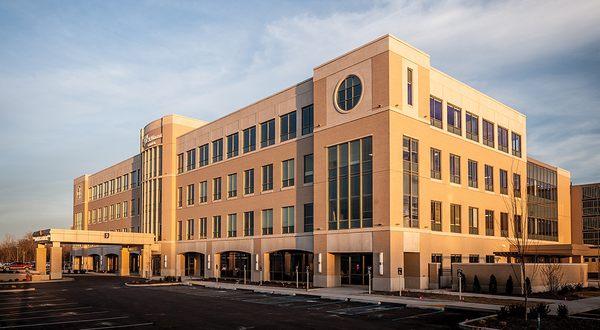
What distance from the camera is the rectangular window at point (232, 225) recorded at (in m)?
61.3

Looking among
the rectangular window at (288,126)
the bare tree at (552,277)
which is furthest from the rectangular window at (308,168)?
the bare tree at (552,277)

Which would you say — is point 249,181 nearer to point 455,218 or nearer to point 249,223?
point 249,223

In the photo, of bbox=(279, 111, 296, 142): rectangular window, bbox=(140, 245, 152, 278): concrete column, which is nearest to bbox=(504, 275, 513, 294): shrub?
bbox=(279, 111, 296, 142): rectangular window

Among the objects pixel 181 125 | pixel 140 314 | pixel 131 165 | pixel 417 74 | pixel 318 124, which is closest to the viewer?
pixel 140 314

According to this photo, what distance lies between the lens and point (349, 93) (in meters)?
45.0

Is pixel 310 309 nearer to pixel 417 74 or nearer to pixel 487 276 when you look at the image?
pixel 487 276

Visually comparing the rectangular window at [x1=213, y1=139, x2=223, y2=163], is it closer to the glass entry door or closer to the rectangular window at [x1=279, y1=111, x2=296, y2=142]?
the rectangular window at [x1=279, y1=111, x2=296, y2=142]

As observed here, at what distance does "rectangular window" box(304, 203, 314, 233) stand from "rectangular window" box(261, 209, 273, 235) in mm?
5973

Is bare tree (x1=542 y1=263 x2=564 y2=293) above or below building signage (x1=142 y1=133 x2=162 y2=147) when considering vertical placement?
below

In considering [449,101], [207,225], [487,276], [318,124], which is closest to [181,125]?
[207,225]

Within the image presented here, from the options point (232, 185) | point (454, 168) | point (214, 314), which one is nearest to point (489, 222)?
point (454, 168)

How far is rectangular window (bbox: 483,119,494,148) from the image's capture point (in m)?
54.9

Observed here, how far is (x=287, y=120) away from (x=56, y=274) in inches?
1385

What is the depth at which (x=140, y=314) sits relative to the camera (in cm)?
2750
